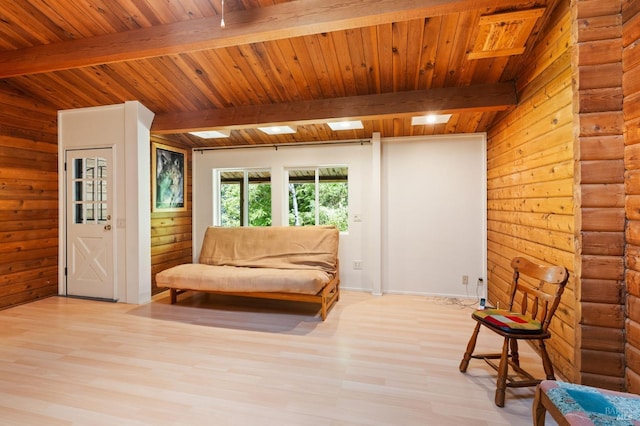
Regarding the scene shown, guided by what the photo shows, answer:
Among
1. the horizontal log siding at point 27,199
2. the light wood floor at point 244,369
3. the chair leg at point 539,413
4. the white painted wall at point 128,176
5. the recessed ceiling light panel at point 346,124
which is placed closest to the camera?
the chair leg at point 539,413

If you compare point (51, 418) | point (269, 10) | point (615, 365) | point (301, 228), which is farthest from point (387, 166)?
point (51, 418)

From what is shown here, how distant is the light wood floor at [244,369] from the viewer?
5.64 ft

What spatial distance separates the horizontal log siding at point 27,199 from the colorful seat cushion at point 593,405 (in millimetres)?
5072

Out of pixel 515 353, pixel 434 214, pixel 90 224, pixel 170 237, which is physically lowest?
pixel 515 353

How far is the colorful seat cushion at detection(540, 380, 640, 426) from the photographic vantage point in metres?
1.08

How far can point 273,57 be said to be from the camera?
2.80 m

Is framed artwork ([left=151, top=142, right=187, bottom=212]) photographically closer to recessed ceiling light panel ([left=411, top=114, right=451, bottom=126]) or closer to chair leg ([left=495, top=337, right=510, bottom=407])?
recessed ceiling light panel ([left=411, top=114, right=451, bottom=126])

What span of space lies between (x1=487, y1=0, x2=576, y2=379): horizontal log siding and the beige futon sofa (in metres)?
1.95

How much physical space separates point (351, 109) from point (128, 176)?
2.83m

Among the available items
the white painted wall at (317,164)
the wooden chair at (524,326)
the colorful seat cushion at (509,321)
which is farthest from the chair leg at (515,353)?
the white painted wall at (317,164)

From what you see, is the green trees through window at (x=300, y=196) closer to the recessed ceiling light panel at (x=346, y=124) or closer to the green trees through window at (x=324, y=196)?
the green trees through window at (x=324, y=196)

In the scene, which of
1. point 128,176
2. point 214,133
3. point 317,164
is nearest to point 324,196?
point 317,164

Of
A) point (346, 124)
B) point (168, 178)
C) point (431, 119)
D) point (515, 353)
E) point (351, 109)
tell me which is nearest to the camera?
point (515, 353)

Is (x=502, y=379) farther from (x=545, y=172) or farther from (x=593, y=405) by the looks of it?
(x=545, y=172)
